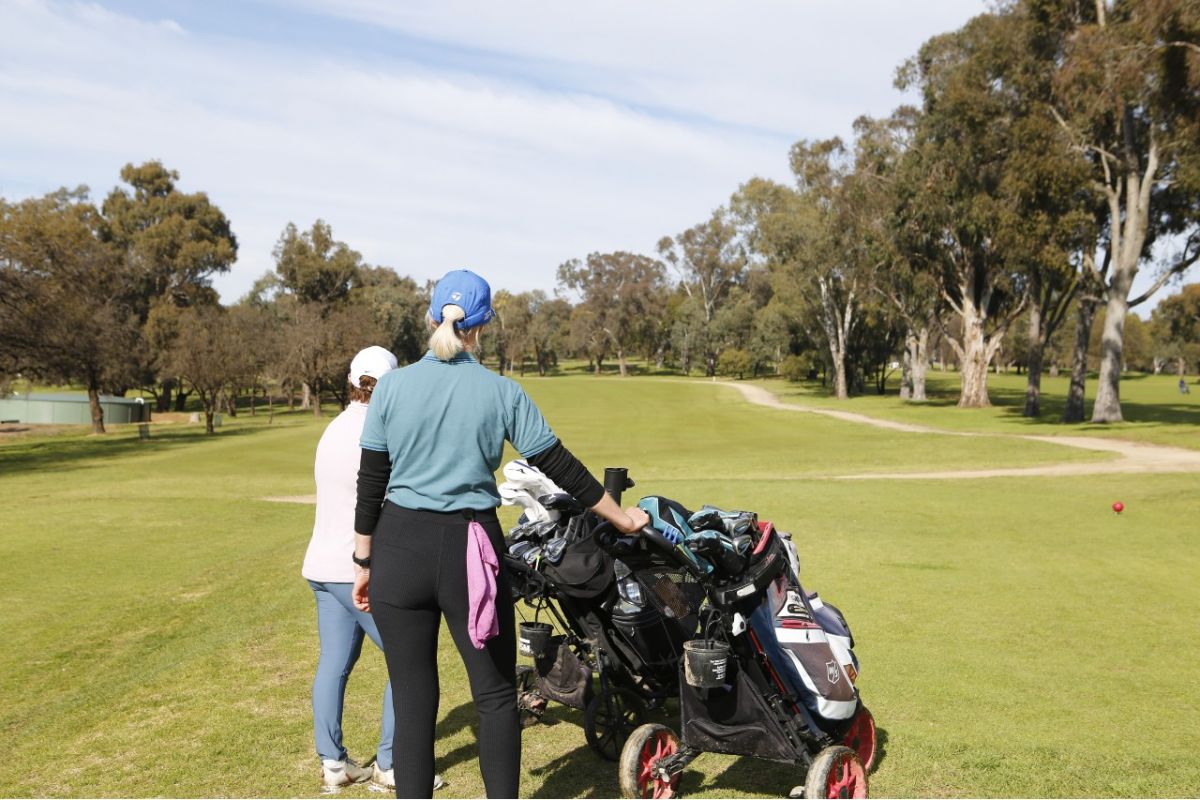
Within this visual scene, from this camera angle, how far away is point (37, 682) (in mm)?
6551

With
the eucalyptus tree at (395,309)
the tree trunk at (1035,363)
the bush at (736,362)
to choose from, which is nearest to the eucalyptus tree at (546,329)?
the eucalyptus tree at (395,309)

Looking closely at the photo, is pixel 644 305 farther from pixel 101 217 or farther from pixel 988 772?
pixel 988 772

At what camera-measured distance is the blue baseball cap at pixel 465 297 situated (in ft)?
12.0

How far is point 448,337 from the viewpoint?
3.55 m

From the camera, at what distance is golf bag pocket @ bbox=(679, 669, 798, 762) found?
4.20 metres

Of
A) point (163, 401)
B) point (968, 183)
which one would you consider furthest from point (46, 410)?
point (968, 183)

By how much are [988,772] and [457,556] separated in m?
2.98

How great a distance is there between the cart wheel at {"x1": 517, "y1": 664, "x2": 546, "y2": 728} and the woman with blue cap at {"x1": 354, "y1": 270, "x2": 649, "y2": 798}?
1.05 m

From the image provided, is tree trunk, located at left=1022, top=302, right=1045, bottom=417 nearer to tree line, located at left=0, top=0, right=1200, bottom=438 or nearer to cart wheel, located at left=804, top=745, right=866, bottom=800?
Result: tree line, located at left=0, top=0, right=1200, bottom=438

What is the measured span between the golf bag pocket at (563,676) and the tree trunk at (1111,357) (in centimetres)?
3553

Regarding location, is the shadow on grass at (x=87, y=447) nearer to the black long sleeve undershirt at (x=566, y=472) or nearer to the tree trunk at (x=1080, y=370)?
the black long sleeve undershirt at (x=566, y=472)

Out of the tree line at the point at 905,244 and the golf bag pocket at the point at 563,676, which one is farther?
the tree line at the point at 905,244

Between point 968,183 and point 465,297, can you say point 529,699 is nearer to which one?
point 465,297

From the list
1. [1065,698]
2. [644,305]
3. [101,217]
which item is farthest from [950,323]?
[1065,698]
